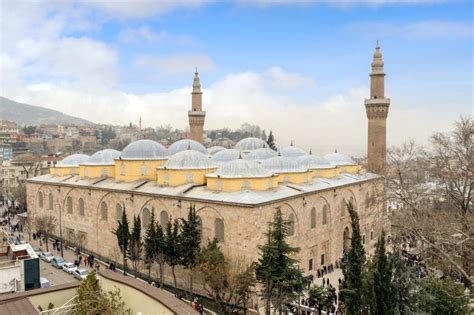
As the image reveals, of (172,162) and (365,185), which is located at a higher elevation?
(172,162)

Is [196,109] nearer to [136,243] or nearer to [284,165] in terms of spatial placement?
[284,165]

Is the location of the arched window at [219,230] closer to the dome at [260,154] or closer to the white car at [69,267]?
the white car at [69,267]

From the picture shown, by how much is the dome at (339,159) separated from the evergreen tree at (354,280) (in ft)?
62.1

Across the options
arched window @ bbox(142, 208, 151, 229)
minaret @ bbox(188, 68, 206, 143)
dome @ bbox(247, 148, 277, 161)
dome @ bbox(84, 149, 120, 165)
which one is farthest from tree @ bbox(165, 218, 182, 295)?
minaret @ bbox(188, 68, 206, 143)

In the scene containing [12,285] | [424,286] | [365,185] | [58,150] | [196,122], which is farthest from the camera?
[58,150]

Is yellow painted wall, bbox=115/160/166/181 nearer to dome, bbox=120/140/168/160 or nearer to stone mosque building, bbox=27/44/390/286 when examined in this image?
stone mosque building, bbox=27/44/390/286

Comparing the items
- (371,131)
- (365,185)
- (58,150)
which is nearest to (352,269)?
(365,185)

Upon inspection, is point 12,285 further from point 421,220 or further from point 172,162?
point 421,220

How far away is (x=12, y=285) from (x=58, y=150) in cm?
8665

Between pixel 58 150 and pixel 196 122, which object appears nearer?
pixel 196 122

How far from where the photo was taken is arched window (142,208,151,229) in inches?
1005

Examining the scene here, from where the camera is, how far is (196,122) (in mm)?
40750

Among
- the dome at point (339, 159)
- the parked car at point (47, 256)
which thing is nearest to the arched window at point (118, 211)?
the parked car at point (47, 256)

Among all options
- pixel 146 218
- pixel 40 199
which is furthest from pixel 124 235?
pixel 40 199
